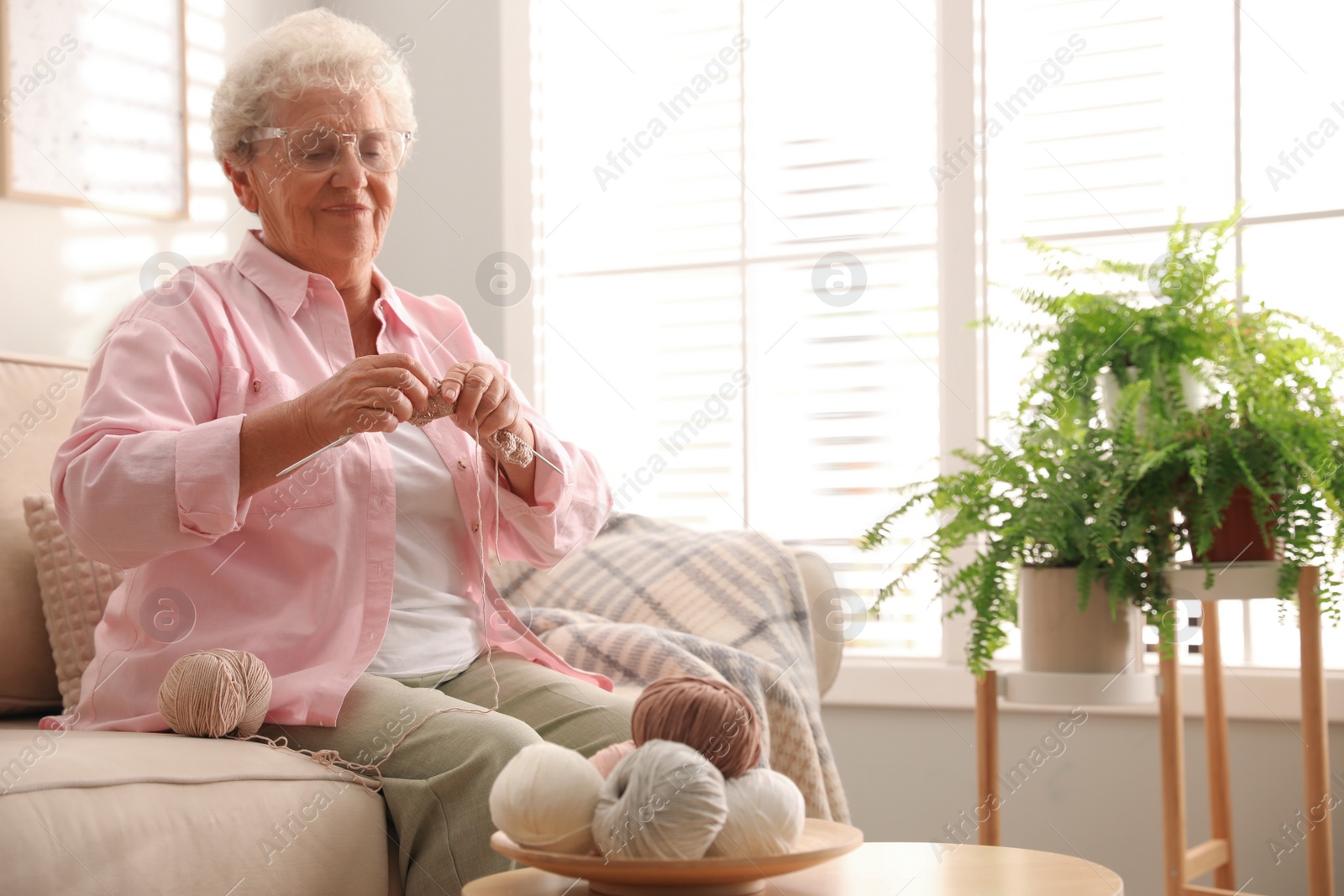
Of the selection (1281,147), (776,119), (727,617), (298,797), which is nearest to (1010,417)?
(727,617)

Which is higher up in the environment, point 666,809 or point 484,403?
point 484,403

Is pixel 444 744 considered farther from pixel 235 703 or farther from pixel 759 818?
pixel 759 818

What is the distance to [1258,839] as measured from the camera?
200cm

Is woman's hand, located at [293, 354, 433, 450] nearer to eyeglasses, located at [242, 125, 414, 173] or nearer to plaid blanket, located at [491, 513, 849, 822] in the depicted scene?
eyeglasses, located at [242, 125, 414, 173]

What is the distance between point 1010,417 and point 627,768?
1.16 metres

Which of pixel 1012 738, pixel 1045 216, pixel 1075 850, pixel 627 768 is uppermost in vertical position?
pixel 1045 216

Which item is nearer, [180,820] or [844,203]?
[180,820]

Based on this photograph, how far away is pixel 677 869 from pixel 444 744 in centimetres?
41

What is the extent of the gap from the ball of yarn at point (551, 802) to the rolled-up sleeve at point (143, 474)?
1.62ft

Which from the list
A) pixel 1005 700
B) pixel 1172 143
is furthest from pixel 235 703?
pixel 1172 143

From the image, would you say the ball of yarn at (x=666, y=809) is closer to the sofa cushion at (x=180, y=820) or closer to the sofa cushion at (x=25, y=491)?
the sofa cushion at (x=180, y=820)

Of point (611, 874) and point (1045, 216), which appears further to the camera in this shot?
point (1045, 216)

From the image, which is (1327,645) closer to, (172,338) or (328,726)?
(328,726)

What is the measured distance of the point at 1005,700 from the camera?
1.89 m
